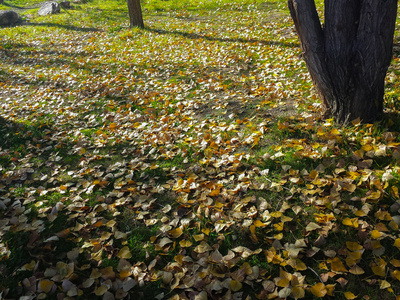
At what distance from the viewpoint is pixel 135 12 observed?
9.84 m

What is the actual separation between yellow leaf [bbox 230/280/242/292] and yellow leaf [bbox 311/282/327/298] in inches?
20.3

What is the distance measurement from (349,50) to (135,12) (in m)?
8.94

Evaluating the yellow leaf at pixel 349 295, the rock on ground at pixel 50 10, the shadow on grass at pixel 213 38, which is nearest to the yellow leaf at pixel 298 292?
the yellow leaf at pixel 349 295

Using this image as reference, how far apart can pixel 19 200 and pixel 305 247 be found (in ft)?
10.6

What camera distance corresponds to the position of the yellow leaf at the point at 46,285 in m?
2.14

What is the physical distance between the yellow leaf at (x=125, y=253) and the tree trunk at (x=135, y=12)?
31.3ft

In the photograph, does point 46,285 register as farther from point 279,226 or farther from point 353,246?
point 353,246

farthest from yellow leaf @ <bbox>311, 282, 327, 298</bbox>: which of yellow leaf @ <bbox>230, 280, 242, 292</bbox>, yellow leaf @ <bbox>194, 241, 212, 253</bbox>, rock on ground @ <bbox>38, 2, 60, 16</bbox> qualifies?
rock on ground @ <bbox>38, 2, 60, 16</bbox>

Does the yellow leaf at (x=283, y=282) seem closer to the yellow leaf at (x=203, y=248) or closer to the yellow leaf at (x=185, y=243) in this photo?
the yellow leaf at (x=203, y=248)

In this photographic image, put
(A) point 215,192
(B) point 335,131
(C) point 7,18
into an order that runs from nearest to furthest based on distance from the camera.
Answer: (A) point 215,192
(B) point 335,131
(C) point 7,18

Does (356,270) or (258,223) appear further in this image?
(258,223)

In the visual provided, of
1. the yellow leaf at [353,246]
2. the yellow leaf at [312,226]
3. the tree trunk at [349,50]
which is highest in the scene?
the tree trunk at [349,50]

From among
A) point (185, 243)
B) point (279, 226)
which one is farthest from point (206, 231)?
point (279, 226)

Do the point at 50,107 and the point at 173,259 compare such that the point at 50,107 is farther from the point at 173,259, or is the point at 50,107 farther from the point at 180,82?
the point at 173,259
